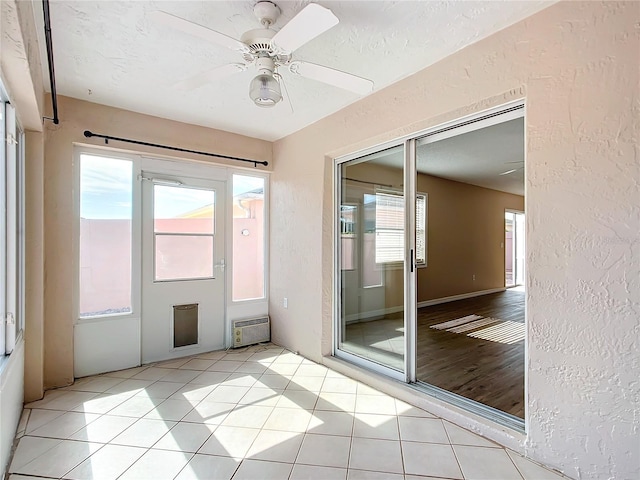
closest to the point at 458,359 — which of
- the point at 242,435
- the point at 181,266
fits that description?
the point at 242,435

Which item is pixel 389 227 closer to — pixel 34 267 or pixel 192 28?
pixel 192 28

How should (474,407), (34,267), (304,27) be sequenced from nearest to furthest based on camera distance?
(304,27) → (474,407) → (34,267)

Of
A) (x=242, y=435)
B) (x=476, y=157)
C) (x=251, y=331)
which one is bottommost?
(x=242, y=435)

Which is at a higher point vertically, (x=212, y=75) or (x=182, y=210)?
(x=212, y=75)

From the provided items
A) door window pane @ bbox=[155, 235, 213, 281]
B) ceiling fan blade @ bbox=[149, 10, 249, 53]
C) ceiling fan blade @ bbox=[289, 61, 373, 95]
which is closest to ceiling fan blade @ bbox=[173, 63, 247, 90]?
ceiling fan blade @ bbox=[149, 10, 249, 53]

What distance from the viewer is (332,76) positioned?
1835 mm

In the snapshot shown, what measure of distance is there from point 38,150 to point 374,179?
9.05 feet

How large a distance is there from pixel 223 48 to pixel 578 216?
227cm

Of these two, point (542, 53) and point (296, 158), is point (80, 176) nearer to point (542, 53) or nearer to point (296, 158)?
point (296, 158)

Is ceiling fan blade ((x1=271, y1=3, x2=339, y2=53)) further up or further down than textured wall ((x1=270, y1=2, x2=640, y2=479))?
further up

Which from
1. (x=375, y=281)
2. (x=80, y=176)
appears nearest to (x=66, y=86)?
(x=80, y=176)

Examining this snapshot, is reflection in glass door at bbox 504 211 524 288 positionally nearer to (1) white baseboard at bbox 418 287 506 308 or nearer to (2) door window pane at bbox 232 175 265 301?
(1) white baseboard at bbox 418 287 506 308

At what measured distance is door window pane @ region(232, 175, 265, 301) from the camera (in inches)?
154

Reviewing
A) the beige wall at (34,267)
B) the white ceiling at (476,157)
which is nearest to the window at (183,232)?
the beige wall at (34,267)
